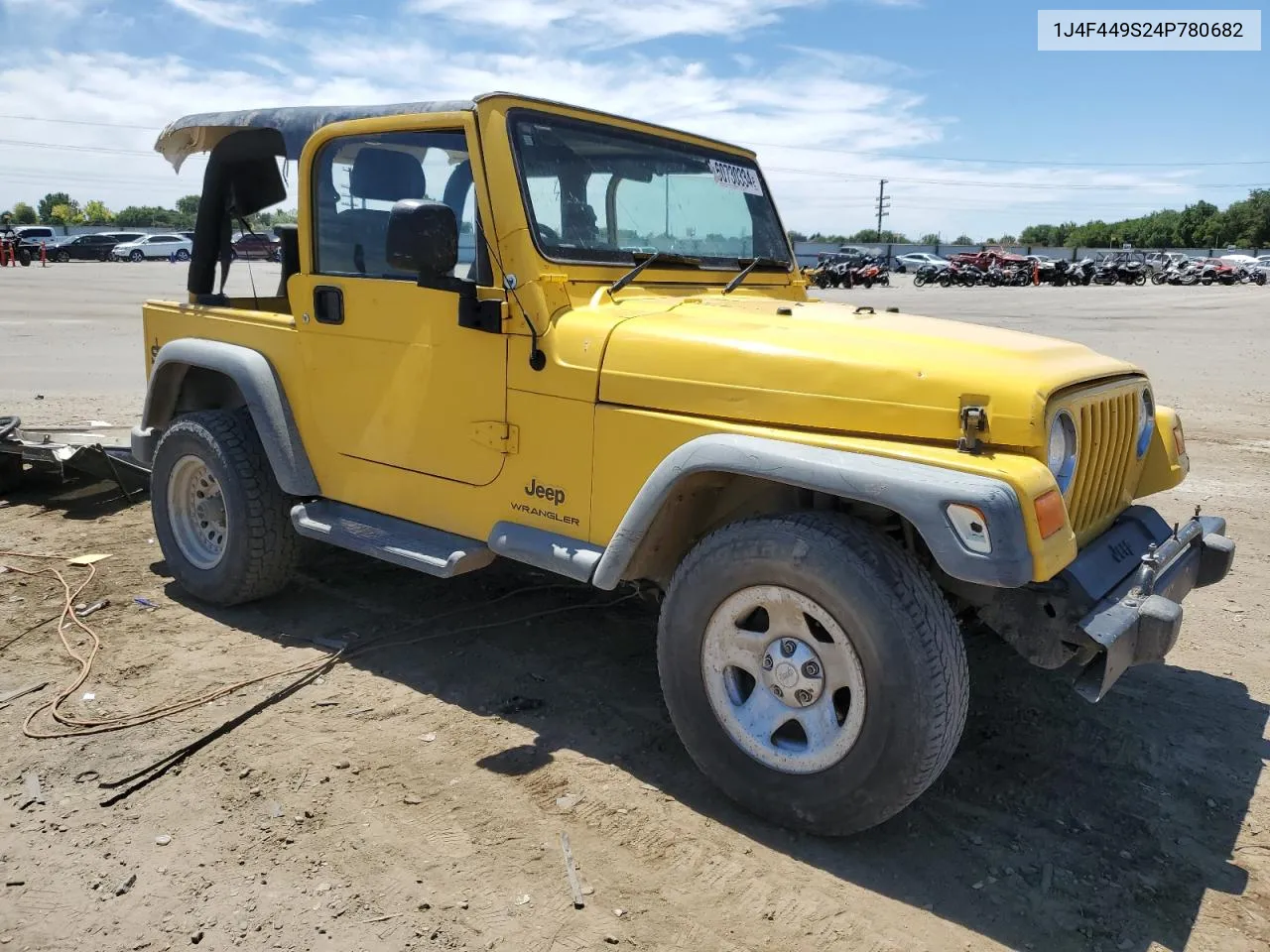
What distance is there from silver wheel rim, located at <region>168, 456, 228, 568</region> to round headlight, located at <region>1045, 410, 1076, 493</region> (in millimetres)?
3574

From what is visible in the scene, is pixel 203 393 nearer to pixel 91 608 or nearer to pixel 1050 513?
pixel 91 608

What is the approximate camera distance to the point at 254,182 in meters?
4.95

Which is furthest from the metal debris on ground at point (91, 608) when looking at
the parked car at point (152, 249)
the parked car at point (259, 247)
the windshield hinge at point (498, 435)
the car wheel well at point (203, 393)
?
the parked car at point (152, 249)

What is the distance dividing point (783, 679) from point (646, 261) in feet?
5.56

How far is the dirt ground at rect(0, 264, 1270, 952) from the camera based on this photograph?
102 inches

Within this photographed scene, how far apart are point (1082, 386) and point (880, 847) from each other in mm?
1505

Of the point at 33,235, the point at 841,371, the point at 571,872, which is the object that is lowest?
the point at 571,872

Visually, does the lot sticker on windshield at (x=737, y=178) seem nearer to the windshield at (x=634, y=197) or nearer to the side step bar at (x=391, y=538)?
the windshield at (x=634, y=197)

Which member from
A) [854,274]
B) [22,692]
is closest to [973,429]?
[22,692]

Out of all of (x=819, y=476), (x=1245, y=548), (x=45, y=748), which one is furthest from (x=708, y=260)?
(x=1245, y=548)

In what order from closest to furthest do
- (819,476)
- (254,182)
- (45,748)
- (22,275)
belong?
(819,476)
(45,748)
(254,182)
(22,275)

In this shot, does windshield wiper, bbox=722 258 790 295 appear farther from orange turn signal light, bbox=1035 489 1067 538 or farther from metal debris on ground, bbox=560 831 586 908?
metal debris on ground, bbox=560 831 586 908

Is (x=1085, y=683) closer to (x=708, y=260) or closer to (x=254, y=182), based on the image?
(x=708, y=260)

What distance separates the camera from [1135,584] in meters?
2.88
